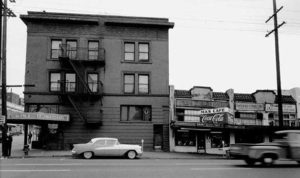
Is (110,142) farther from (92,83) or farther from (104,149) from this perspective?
(92,83)

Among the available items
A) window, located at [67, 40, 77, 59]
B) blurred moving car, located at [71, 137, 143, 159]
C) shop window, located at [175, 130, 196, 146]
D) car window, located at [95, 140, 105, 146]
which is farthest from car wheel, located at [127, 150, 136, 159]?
window, located at [67, 40, 77, 59]

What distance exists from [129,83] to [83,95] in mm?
4197

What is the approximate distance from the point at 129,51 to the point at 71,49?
5020mm

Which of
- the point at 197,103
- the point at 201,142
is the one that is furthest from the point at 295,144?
the point at 197,103

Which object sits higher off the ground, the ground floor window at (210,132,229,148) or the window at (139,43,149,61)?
the window at (139,43,149,61)

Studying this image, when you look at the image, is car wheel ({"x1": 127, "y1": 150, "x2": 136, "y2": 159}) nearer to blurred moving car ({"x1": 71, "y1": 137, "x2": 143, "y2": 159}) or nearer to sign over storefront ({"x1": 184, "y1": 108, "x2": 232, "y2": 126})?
blurred moving car ({"x1": 71, "y1": 137, "x2": 143, "y2": 159})

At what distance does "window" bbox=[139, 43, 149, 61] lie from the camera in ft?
104

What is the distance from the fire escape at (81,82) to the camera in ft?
96.5

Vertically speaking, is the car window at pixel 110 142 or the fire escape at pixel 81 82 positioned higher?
the fire escape at pixel 81 82

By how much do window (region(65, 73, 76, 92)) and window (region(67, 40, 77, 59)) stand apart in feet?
5.16

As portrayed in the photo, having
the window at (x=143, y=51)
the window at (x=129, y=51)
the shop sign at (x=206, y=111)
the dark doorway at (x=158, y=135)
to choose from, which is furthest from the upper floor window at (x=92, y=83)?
the shop sign at (x=206, y=111)

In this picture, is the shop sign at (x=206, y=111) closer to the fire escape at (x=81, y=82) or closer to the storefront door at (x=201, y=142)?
the storefront door at (x=201, y=142)

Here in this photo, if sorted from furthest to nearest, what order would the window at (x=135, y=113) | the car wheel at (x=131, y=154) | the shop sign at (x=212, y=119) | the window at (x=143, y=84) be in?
1. the window at (x=143, y=84)
2. the window at (x=135, y=113)
3. the shop sign at (x=212, y=119)
4. the car wheel at (x=131, y=154)

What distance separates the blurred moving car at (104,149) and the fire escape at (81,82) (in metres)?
7.16
